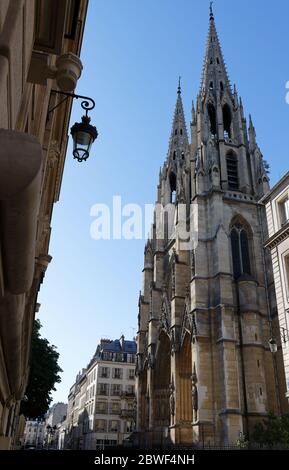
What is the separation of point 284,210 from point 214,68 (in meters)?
32.6

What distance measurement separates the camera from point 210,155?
120 feet

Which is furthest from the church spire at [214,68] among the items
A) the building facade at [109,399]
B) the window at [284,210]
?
the building facade at [109,399]

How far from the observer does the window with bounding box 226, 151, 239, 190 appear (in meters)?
37.7

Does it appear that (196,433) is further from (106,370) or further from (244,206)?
(106,370)

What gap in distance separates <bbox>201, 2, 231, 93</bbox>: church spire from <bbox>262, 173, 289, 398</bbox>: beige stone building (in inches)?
1109

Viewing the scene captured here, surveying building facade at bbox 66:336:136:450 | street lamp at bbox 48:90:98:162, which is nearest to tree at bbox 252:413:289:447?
street lamp at bbox 48:90:98:162

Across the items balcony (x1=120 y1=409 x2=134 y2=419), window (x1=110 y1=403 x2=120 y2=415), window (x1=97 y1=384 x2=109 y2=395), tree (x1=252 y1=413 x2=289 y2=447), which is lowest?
tree (x1=252 y1=413 x2=289 y2=447)

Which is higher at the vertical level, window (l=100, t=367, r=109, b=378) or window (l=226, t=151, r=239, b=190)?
window (l=226, t=151, r=239, b=190)

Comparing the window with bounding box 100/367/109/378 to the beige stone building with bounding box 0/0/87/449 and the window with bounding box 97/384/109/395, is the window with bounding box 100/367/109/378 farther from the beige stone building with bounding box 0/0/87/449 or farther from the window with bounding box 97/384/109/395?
the beige stone building with bounding box 0/0/87/449

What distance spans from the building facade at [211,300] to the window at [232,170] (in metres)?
0.10

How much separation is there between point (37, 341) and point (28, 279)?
1076 inches

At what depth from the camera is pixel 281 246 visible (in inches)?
687

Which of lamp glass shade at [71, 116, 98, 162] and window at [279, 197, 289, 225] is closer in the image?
lamp glass shade at [71, 116, 98, 162]

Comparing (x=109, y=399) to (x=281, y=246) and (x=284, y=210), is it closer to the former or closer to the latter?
(x=281, y=246)
